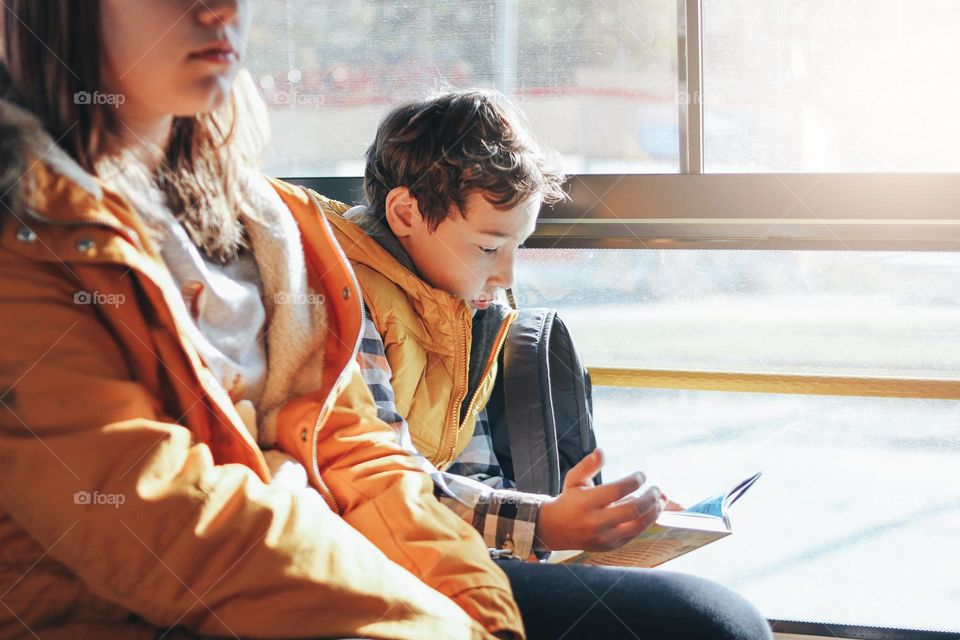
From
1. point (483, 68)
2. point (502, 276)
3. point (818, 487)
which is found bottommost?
point (818, 487)

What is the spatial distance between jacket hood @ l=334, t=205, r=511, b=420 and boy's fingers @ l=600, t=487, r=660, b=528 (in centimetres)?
37

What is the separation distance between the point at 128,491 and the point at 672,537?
0.71 m

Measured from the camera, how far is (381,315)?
56.4 inches

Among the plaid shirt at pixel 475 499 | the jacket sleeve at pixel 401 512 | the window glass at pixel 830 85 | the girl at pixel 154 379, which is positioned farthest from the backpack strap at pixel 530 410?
the window glass at pixel 830 85

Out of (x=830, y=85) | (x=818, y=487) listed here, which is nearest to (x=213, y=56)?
(x=830, y=85)

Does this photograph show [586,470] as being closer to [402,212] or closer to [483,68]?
[402,212]

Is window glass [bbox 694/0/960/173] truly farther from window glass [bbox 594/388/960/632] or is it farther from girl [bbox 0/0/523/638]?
girl [bbox 0/0/523/638]

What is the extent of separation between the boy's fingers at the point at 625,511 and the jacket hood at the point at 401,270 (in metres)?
0.37

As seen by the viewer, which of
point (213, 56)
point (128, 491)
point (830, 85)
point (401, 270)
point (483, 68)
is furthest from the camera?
point (483, 68)

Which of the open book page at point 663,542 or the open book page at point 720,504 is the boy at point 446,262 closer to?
the open book page at point 663,542

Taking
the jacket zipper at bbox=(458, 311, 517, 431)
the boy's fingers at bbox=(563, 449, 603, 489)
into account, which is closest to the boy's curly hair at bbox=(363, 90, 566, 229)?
the jacket zipper at bbox=(458, 311, 517, 431)

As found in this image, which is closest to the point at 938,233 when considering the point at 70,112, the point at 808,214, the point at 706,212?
the point at 808,214

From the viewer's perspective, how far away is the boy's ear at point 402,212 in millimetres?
1528

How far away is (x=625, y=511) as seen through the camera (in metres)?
1.23
